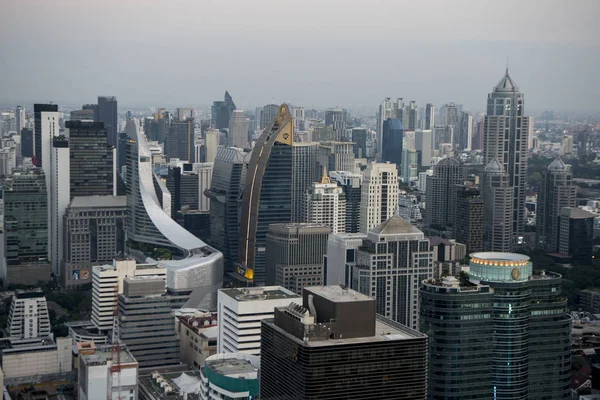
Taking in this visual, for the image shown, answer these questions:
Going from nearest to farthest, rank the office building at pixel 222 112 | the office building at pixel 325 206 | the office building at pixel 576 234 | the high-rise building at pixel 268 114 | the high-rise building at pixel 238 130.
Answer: the office building at pixel 325 206 < the office building at pixel 576 234 < the high-rise building at pixel 268 114 < the office building at pixel 222 112 < the high-rise building at pixel 238 130

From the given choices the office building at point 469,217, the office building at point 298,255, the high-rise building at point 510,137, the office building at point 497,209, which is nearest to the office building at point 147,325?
the office building at point 298,255

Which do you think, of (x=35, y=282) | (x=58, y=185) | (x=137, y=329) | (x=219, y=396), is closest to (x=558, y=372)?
(x=219, y=396)

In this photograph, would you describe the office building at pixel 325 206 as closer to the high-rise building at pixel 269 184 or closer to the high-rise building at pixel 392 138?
the high-rise building at pixel 269 184

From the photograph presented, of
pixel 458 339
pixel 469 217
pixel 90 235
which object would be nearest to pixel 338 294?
pixel 458 339

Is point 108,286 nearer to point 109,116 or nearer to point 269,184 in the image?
point 269,184

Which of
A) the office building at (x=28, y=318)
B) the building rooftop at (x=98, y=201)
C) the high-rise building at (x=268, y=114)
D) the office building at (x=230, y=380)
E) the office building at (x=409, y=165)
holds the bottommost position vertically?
the office building at (x=28, y=318)

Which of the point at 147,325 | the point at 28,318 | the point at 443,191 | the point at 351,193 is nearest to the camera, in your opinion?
the point at 147,325

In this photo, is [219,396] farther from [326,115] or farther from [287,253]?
[326,115]

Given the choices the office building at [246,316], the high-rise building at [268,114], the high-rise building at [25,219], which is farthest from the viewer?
the high-rise building at [268,114]
